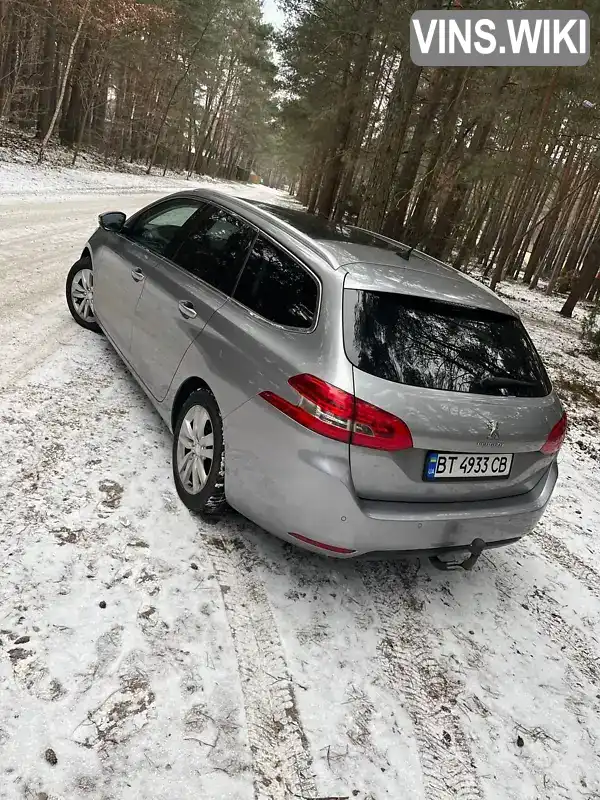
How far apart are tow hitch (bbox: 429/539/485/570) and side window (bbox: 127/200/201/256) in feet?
9.10

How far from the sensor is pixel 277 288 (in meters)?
3.07

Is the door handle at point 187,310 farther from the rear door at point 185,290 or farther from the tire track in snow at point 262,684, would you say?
the tire track in snow at point 262,684

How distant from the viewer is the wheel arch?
3.34 meters

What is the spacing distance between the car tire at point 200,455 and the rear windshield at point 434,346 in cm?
94

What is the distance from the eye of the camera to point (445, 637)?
290cm

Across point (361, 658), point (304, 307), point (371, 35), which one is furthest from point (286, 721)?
point (371, 35)

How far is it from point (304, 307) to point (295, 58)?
24.7 metres

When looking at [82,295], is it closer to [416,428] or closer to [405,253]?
[405,253]

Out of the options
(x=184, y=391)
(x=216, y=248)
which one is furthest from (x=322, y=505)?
(x=216, y=248)

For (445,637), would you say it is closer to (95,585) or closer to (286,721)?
(286,721)

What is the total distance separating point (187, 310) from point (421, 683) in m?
2.43

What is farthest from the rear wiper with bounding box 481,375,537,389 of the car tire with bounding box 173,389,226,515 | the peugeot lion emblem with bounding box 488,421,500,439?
the car tire with bounding box 173,389,226,515

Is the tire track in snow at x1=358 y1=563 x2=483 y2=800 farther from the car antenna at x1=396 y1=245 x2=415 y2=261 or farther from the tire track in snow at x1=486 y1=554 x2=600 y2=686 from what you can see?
the car antenna at x1=396 y1=245 x2=415 y2=261

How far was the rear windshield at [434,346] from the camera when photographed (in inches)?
104
